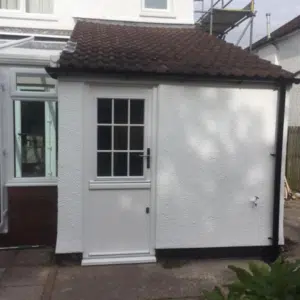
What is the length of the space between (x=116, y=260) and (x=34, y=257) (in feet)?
4.24

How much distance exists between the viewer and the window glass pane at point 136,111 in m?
5.12

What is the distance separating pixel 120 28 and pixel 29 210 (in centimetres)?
450

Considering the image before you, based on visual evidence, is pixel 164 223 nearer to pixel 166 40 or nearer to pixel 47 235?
pixel 47 235

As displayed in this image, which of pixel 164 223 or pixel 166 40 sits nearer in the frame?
pixel 164 223

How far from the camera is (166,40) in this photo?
697cm

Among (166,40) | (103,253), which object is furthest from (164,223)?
(166,40)

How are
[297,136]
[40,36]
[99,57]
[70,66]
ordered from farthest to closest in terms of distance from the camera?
[297,136] < [40,36] < [99,57] < [70,66]

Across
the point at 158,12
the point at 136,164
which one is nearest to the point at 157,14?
the point at 158,12

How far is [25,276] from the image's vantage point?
15.6ft

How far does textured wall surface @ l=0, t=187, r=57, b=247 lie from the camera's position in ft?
18.9

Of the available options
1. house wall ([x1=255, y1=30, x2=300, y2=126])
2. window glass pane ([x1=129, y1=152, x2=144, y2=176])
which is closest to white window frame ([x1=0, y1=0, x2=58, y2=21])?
window glass pane ([x1=129, y1=152, x2=144, y2=176])

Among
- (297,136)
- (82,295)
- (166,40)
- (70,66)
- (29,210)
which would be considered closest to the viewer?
(82,295)

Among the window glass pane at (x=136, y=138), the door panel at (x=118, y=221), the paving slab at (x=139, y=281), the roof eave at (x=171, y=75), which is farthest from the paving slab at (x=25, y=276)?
the roof eave at (x=171, y=75)

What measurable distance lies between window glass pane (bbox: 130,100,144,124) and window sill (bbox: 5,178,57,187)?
1809mm
